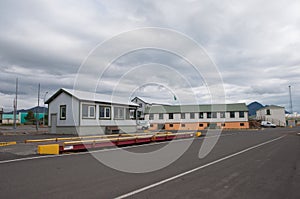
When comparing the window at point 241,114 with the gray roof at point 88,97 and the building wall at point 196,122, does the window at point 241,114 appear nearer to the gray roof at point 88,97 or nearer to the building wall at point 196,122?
the building wall at point 196,122

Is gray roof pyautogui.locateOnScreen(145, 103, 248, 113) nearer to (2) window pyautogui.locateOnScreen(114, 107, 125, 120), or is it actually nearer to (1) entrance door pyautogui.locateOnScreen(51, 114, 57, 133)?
(2) window pyautogui.locateOnScreen(114, 107, 125, 120)

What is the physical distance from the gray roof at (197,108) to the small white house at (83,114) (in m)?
33.9

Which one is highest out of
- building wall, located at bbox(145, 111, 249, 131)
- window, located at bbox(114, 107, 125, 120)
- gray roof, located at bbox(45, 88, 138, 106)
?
gray roof, located at bbox(45, 88, 138, 106)

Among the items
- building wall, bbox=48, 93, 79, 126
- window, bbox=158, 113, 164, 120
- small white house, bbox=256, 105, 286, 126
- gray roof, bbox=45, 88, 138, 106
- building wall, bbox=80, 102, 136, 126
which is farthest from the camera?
small white house, bbox=256, 105, 286, 126

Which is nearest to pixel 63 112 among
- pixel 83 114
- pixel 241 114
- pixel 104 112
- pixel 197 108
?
pixel 83 114

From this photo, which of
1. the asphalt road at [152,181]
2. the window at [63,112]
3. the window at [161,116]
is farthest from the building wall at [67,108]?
the window at [161,116]

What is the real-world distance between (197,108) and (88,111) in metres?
43.0

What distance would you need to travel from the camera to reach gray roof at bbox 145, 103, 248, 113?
6388 centimetres

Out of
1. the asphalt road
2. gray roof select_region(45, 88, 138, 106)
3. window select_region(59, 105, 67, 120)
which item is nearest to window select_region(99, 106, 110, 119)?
gray roof select_region(45, 88, 138, 106)

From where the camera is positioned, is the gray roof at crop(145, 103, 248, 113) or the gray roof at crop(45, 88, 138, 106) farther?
the gray roof at crop(145, 103, 248, 113)

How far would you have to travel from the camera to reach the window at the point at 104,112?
28.8 meters

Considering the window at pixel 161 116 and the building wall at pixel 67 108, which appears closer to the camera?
the building wall at pixel 67 108

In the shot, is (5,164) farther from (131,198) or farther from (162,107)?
(162,107)

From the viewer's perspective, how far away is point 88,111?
27.4 metres
